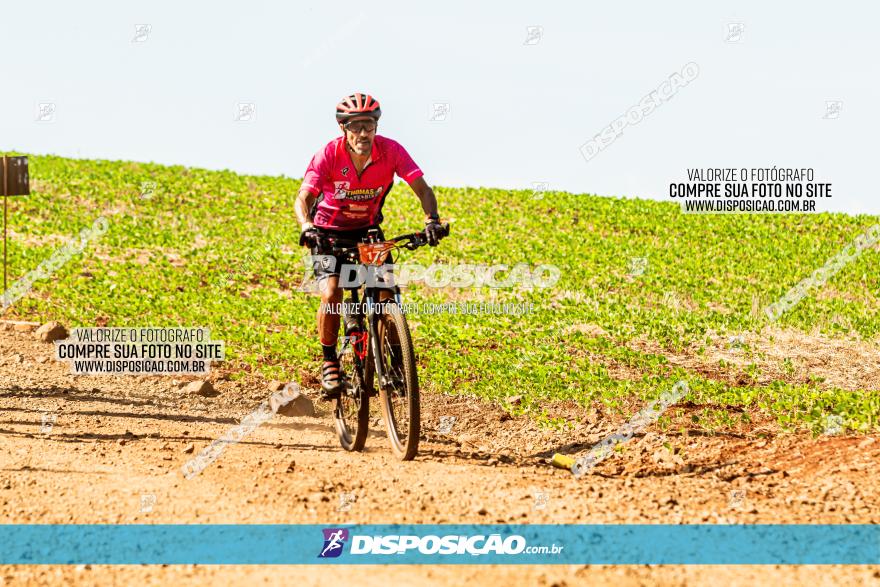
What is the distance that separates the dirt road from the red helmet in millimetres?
3257

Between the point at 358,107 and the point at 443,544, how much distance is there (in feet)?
14.0

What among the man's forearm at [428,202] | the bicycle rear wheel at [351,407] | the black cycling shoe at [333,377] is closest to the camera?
the man's forearm at [428,202]

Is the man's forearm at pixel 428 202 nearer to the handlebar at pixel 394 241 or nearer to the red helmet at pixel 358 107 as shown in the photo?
the handlebar at pixel 394 241

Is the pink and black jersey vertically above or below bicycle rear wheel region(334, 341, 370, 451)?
above

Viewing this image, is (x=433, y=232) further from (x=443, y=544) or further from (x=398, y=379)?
(x=443, y=544)

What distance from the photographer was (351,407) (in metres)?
9.98

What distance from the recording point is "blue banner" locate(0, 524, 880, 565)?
5.95 meters

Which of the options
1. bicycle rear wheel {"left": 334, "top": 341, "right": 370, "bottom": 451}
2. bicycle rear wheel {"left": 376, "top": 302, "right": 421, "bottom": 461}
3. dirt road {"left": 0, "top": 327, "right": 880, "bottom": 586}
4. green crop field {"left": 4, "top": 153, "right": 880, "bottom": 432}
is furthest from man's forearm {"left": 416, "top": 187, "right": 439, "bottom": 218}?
green crop field {"left": 4, "top": 153, "right": 880, "bottom": 432}

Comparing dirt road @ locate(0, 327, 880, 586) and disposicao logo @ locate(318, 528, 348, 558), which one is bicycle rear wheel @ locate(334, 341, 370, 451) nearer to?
dirt road @ locate(0, 327, 880, 586)

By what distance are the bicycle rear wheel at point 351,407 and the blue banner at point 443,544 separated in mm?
2808

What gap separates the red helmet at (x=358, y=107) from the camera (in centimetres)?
860

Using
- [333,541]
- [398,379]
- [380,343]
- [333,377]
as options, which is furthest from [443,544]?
[333,377]

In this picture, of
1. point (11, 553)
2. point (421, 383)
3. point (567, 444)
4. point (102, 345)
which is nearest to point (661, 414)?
point (567, 444)

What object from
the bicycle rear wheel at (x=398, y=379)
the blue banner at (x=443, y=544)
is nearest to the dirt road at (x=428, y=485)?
the blue banner at (x=443, y=544)
